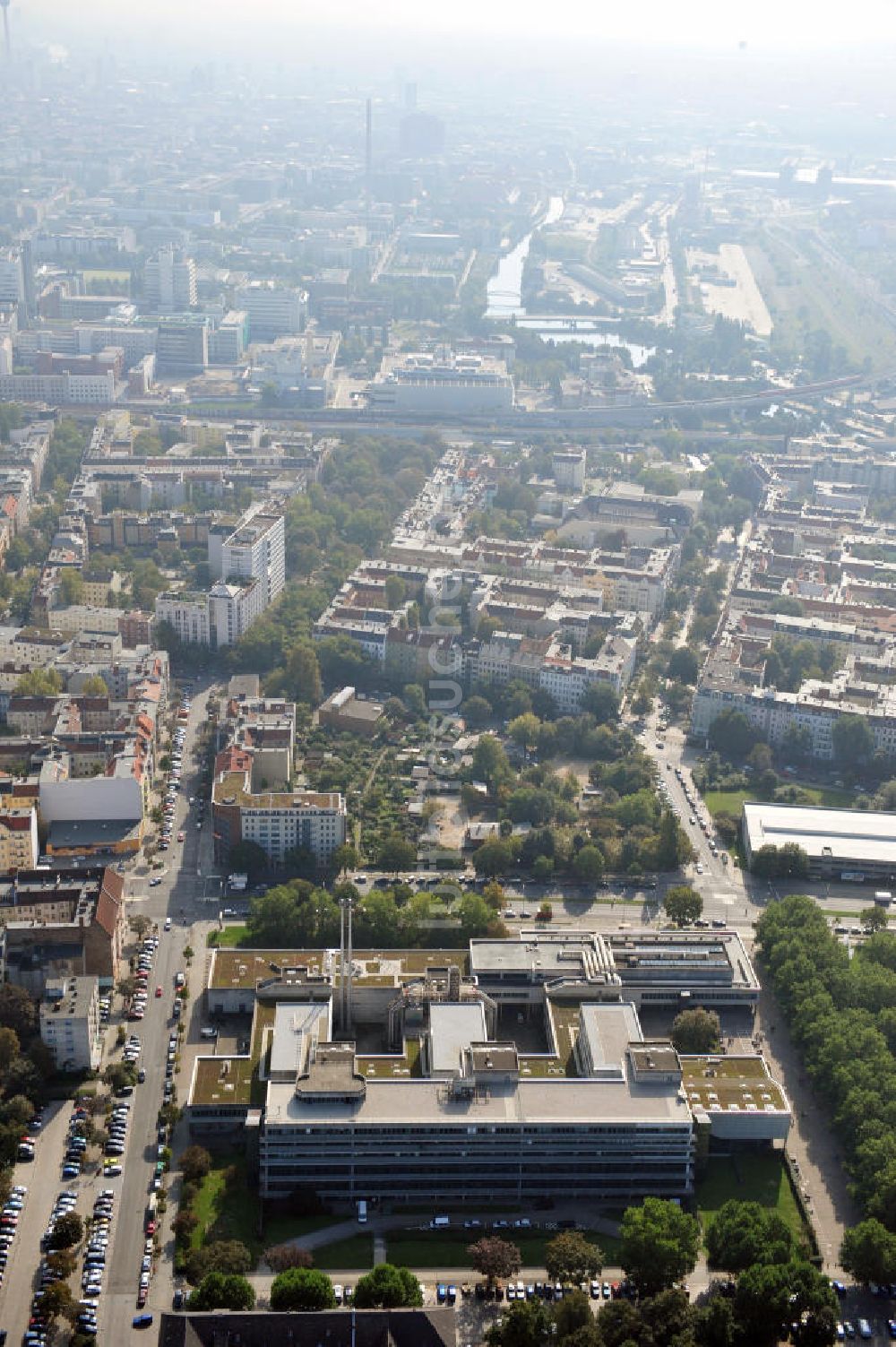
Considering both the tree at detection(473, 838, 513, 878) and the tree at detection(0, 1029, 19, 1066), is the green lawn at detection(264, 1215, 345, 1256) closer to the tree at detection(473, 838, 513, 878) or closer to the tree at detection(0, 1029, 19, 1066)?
the tree at detection(0, 1029, 19, 1066)

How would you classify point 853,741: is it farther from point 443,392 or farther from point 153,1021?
point 443,392

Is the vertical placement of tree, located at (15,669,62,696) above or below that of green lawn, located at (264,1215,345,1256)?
below

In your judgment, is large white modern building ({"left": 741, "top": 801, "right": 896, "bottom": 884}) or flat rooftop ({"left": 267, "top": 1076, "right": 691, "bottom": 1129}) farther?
large white modern building ({"left": 741, "top": 801, "right": 896, "bottom": 884})

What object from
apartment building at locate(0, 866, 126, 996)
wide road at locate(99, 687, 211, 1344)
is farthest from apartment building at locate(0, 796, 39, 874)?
wide road at locate(99, 687, 211, 1344)

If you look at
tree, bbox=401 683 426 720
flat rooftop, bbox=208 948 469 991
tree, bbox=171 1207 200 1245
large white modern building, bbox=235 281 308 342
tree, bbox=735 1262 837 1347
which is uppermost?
tree, bbox=735 1262 837 1347

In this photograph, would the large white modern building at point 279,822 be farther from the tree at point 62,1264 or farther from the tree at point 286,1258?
the tree at point 62,1264

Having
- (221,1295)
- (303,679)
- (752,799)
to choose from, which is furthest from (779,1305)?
(303,679)

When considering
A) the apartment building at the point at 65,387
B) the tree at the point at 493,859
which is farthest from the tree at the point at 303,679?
the apartment building at the point at 65,387
